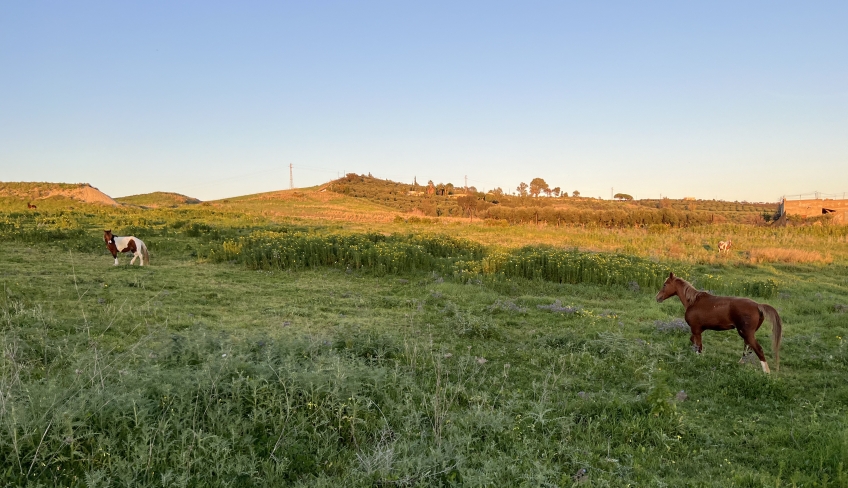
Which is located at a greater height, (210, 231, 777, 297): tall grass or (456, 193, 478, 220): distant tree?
(456, 193, 478, 220): distant tree

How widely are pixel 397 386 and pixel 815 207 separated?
54.7m

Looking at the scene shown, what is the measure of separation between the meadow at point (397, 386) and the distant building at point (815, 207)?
38198 mm

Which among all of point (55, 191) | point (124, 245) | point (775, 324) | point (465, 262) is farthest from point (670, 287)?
point (55, 191)

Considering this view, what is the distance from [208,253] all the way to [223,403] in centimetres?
1307

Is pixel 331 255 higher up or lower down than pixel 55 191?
lower down

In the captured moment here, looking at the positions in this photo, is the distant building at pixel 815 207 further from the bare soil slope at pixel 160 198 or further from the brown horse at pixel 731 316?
the bare soil slope at pixel 160 198

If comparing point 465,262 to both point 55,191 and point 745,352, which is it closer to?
point 745,352

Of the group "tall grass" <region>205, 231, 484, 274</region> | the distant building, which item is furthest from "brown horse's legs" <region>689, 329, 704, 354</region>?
the distant building

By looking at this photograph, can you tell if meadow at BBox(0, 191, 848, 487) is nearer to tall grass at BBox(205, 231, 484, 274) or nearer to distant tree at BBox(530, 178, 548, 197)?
tall grass at BBox(205, 231, 484, 274)

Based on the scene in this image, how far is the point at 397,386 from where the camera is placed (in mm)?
5312

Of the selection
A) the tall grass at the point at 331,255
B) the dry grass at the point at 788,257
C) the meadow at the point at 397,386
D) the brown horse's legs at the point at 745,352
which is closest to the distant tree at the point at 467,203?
the dry grass at the point at 788,257

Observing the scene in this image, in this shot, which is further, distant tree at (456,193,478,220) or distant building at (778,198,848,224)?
distant tree at (456,193,478,220)

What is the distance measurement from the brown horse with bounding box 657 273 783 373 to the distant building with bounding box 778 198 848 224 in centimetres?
4309

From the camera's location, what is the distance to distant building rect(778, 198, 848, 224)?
133 ft
